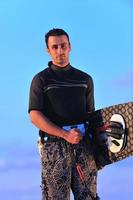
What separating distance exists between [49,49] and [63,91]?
328 millimetres

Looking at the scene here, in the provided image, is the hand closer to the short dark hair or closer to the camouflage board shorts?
the camouflage board shorts

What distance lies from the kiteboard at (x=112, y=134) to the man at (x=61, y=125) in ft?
0.31

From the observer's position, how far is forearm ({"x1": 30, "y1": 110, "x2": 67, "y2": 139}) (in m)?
2.76

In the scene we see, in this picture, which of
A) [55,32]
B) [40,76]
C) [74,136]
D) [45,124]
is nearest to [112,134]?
[74,136]

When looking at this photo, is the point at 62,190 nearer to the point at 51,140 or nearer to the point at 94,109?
the point at 51,140

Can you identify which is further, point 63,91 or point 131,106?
point 131,106

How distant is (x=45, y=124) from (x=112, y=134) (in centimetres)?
54

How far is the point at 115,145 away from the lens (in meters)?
3.02

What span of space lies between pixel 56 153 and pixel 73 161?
0.12 meters

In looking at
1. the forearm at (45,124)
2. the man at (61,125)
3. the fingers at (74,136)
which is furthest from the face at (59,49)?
the fingers at (74,136)

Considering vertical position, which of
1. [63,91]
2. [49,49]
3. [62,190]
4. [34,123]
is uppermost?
[49,49]

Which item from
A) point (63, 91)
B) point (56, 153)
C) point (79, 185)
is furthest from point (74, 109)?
point (79, 185)

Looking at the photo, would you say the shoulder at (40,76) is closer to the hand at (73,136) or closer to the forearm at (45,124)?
the forearm at (45,124)

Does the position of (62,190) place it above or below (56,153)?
below
